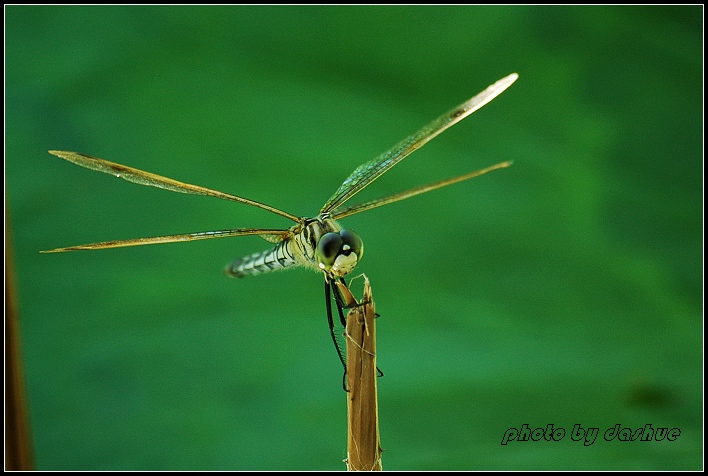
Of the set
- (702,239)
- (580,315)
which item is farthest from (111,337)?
(702,239)

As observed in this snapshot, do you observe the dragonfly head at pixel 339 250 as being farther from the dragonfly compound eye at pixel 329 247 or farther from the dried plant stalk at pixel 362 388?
the dried plant stalk at pixel 362 388

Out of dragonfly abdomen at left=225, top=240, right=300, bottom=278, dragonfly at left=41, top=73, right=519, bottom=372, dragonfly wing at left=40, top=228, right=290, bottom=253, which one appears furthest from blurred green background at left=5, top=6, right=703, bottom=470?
dragonfly wing at left=40, top=228, right=290, bottom=253

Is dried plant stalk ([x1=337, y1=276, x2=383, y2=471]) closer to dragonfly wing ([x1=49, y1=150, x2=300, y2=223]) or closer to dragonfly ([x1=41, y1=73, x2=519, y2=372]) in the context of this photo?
dragonfly ([x1=41, y1=73, x2=519, y2=372])

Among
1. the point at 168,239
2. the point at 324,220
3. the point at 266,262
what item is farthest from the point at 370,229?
the point at 168,239

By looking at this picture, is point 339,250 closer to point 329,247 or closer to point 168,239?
point 329,247

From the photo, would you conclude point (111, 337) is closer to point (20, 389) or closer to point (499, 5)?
point (20, 389)
